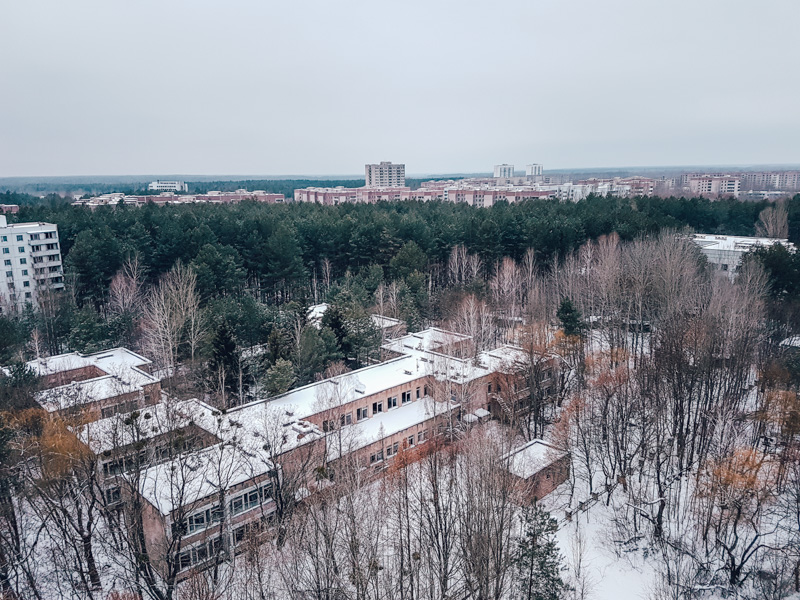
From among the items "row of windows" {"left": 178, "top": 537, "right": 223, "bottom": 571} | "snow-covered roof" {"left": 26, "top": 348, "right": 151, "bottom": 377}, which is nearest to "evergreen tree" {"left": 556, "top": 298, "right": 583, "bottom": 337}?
"row of windows" {"left": 178, "top": 537, "right": 223, "bottom": 571}

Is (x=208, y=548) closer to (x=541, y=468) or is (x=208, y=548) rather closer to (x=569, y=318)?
(x=541, y=468)

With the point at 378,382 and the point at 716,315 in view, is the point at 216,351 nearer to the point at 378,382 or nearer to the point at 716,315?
the point at 378,382

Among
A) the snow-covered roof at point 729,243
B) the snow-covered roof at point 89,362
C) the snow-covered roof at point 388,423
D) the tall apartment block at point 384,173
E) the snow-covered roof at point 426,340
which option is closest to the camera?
the snow-covered roof at point 388,423

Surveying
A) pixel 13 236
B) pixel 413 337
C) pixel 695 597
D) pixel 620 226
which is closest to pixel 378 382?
pixel 413 337

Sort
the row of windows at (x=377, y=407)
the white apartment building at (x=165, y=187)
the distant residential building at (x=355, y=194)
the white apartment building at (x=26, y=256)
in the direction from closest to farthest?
the row of windows at (x=377, y=407) < the white apartment building at (x=26, y=256) < the distant residential building at (x=355, y=194) < the white apartment building at (x=165, y=187)

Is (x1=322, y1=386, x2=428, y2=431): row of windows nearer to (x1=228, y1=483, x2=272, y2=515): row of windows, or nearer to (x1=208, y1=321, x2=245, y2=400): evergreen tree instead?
(x1=228, y1=483, x2=272, y2=515): row of windows

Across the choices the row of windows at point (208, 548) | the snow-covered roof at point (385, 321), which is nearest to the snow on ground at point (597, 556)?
the row of windows at point (208, 548)

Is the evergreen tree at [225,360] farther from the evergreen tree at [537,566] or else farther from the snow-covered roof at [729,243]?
the snow-covered roof at [729,243]
